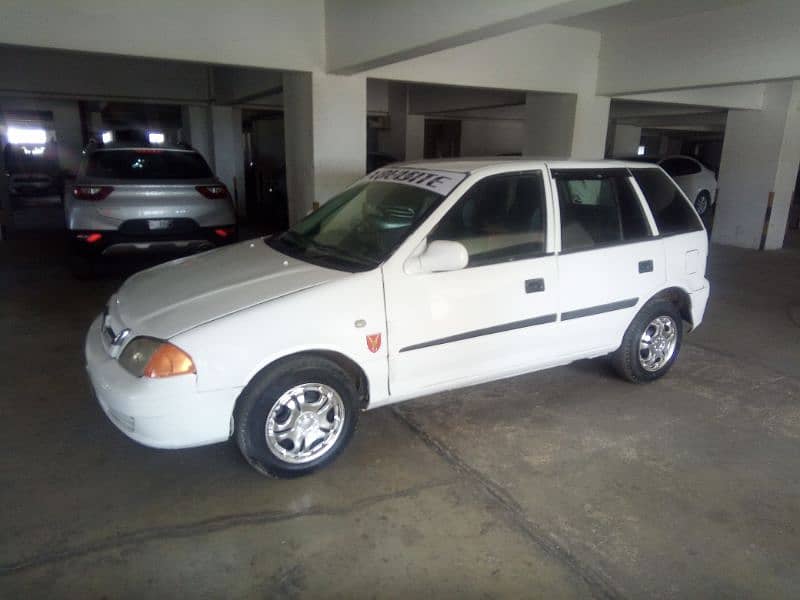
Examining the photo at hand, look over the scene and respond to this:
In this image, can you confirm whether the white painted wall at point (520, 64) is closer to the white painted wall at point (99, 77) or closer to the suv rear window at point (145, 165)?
the suv rear window at point (145, 165)

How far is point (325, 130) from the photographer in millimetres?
7340

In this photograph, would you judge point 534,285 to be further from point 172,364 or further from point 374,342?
point 172,364

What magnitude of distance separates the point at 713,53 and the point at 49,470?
8.62 metres

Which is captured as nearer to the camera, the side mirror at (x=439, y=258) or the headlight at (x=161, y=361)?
the headlight at (x=161, y=361)

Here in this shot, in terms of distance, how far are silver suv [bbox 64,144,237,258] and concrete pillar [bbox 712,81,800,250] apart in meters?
9.71

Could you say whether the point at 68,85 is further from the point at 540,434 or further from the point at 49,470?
the point at 540,434

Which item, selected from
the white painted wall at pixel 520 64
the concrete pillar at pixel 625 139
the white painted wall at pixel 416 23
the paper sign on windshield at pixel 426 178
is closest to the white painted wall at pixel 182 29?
the white painted wall at pixel 416 23

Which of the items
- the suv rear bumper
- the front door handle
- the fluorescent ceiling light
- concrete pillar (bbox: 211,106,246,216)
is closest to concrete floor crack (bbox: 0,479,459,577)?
the front door handle

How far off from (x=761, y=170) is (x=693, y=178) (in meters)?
3.75

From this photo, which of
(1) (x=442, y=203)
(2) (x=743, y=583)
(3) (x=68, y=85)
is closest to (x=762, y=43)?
(1) (x=442, y=203)

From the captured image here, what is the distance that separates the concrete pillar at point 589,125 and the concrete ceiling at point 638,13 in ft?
3.42

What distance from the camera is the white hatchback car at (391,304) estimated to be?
2.90 meters

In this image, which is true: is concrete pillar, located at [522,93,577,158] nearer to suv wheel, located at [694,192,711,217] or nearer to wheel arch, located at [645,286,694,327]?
wheel arch, located at [645,286,694,327]

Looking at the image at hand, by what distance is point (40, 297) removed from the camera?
6633 millimetres
